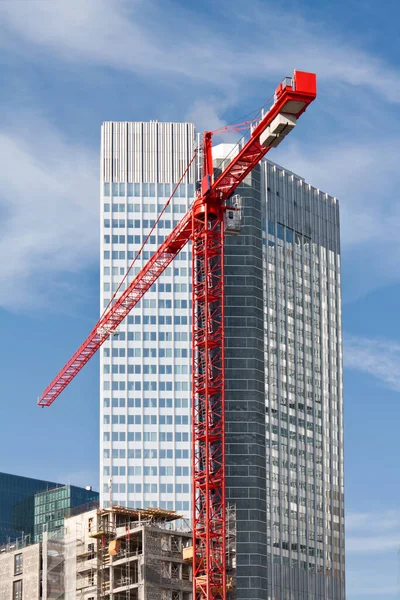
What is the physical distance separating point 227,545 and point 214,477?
38.7 ft

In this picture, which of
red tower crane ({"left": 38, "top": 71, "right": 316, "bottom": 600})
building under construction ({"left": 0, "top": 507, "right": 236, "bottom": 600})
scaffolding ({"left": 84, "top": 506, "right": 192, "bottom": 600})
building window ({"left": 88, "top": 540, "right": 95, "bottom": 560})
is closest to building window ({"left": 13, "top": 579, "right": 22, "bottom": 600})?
building under construction ({"left": 0, "top": 507, "right": 236, "bottom": 600})

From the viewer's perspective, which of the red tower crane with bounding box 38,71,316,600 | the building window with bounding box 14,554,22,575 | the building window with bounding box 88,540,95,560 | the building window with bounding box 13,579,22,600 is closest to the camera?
the red tower crane with bounding box 38,71,316,600

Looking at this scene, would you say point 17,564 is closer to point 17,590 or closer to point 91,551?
point 17,590

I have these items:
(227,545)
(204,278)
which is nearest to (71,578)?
(227,545)

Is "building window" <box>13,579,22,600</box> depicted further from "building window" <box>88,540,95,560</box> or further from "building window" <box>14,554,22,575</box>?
"building window" <box>88,540,95,560</box>

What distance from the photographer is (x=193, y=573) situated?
170 m

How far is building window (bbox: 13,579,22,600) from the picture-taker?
180 meters

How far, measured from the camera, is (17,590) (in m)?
180

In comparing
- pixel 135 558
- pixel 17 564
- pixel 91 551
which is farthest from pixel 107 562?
pixel 17 564

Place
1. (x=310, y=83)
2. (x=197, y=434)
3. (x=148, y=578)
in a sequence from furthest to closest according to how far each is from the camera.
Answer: (x=197, y=434), (x=148, y=578), (x=310, y=83)

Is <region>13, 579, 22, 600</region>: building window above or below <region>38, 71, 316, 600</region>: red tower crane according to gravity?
below

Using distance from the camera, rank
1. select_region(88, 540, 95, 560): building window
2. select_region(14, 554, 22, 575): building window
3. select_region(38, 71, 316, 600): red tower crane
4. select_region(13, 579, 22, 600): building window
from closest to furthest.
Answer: select_region(38, 71, 316, 600): red tower crane → select_region(88, 540, 95, 560): building window → select_region(13, 579, 22, 600): building window → select_region(14, 554, 22, 575): building window

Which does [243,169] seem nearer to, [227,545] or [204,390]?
[204,390]

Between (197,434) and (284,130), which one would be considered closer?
(284,130)
